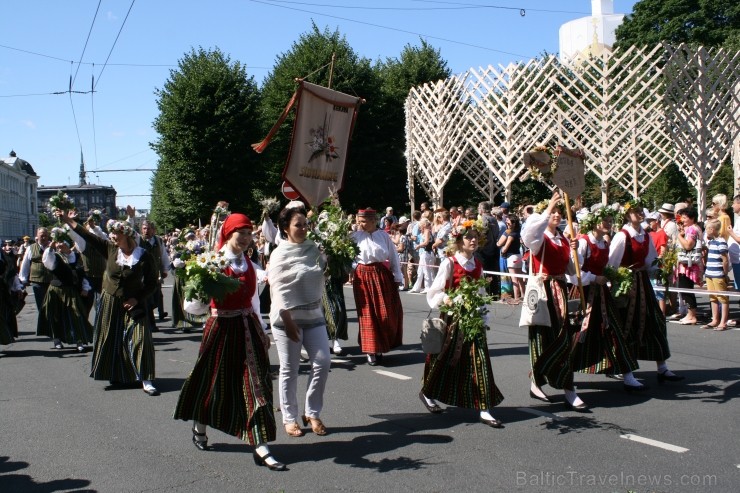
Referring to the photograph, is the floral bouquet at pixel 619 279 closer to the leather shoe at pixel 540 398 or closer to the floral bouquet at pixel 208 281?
the leather shoe at pixel 540 398

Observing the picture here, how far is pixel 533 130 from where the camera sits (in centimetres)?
2145

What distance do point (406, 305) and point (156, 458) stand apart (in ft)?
32.0

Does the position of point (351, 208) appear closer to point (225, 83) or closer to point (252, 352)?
point (225, 83)

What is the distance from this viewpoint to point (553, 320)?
6758 mm

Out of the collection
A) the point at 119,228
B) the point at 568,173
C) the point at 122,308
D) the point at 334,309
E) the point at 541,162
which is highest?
the point at 541,162

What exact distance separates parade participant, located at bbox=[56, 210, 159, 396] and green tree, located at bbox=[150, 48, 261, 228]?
90.6ft

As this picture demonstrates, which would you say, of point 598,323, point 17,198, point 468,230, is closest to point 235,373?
point 468,230

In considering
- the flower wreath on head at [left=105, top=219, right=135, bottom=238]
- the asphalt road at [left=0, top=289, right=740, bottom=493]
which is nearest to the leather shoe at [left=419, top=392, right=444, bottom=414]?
the asphalt road at [left=0, top=289, right=740, bottom=493]

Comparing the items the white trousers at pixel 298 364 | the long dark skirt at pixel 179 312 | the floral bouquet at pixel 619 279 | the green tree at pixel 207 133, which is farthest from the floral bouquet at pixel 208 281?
the green tree at pixel 207 133

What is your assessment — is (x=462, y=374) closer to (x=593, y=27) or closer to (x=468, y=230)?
(x=468, y=230)

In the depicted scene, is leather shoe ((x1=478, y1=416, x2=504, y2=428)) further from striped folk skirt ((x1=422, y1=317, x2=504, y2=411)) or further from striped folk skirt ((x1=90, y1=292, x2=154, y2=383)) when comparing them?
striped folk skirt ((x1=90, y1=292, x2=154, y2=383))

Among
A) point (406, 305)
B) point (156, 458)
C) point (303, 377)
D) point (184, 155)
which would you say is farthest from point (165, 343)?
point (184, 155)

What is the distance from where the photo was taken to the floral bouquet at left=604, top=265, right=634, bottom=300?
6993 millimetres

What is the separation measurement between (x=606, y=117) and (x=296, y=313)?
15.8 m
